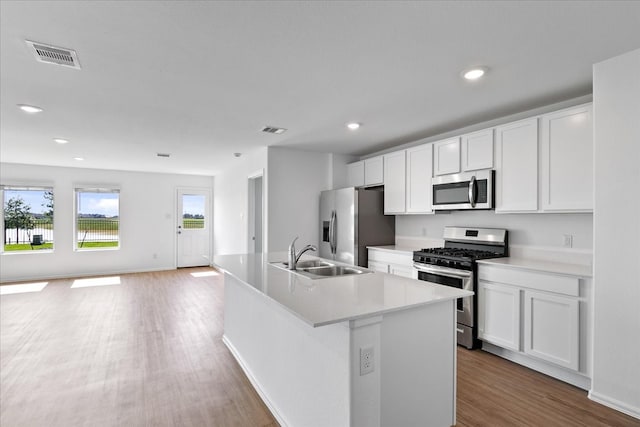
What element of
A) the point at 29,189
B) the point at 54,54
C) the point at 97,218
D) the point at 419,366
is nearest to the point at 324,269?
the point at 419,366

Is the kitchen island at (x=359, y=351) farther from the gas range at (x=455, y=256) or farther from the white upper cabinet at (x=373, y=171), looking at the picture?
the white upper cabinet at (x=373, y=171)

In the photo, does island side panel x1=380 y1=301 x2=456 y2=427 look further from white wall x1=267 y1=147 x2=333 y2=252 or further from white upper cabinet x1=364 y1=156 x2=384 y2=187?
white wall x1=267 y1=147 x2=333 y2=252

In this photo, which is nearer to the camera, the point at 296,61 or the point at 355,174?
the point at 296,61

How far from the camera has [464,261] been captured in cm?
325

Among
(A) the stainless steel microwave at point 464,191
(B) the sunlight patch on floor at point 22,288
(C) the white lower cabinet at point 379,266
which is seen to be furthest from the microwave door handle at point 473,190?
(B) the sunlight patch on floor at point 22,288

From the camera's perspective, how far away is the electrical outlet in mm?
1529

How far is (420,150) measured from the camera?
13.7 ft

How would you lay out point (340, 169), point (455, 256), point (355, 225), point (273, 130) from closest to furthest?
point (455, 256) → point (273, 130) → point (355, 225) → point (340, 169)

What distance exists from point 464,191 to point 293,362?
2613 millimetres

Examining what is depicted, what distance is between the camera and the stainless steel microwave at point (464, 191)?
337 centimetres

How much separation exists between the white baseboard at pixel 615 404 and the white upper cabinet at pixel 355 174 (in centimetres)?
358

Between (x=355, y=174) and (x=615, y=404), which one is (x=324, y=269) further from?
(x=355, y=174)

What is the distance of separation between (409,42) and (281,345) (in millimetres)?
2085

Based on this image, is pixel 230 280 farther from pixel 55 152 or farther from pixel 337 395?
pixel 55 152
